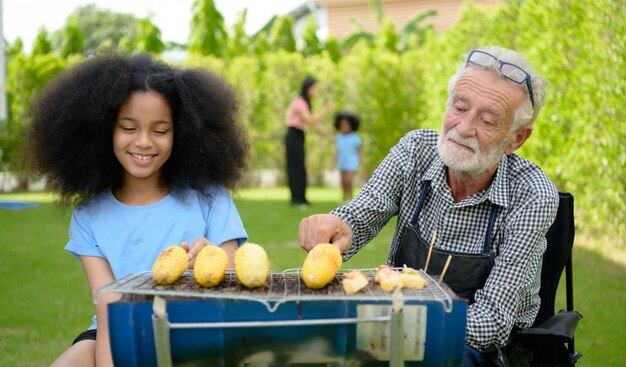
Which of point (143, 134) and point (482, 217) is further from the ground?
Answer: point (143, 134)

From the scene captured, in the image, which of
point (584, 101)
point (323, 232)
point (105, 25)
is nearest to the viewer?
point (323, 232)

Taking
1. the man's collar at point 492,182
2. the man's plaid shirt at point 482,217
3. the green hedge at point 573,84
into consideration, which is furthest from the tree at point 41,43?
the man's collar at point 492,182

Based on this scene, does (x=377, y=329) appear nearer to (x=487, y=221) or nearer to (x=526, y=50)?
(x=487, y=221)

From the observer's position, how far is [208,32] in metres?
26.1

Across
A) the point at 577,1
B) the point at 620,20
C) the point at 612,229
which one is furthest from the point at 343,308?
the point at 577,1

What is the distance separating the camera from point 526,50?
893cm

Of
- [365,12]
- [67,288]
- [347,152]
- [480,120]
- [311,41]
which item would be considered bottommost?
[67,288]

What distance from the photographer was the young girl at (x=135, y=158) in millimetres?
2998

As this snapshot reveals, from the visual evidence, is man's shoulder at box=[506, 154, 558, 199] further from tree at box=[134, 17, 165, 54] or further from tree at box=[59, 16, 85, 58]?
tree at box=[59, 16, 85, 58]

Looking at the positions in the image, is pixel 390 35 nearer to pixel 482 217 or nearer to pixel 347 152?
pixel 347 152

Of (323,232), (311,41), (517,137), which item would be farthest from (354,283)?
(311,41)

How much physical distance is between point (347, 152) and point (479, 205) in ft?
37.8

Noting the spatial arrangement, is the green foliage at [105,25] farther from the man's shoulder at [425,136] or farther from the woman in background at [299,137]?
the man's shoulder at [425,136]

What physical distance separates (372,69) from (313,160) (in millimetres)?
2452
